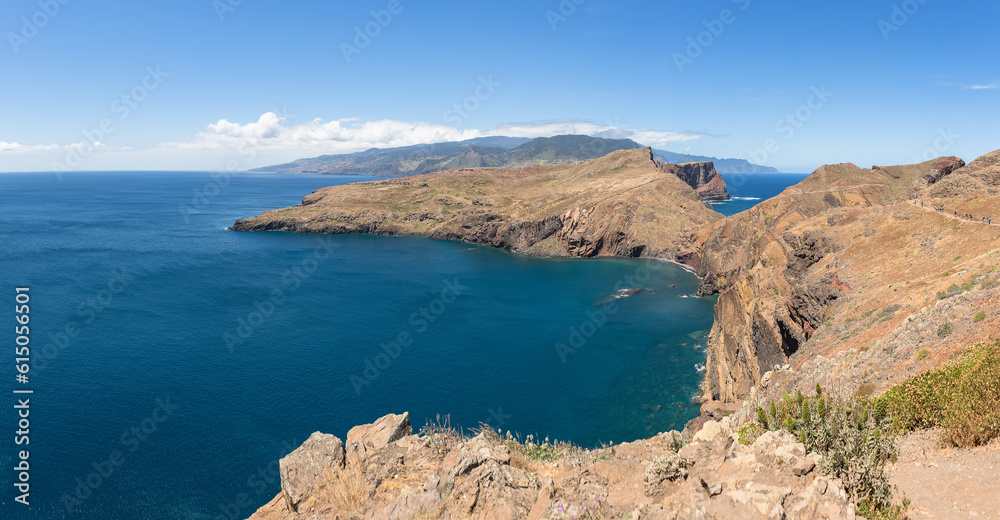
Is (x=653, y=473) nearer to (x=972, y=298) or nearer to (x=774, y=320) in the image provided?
(x=972, y=298)

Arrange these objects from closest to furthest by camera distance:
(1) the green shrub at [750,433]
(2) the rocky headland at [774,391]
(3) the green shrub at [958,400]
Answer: (2) the rocky headland at [774,391] < (3) the green shrub at [958,400] < (1) the green shrub at [750,433]

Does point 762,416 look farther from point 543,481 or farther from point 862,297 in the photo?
point 862,297

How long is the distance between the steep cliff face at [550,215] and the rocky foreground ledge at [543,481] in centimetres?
11061

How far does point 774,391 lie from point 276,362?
182 feet

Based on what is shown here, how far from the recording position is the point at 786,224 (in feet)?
207

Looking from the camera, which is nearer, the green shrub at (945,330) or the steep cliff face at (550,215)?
the green shrub at (945,330)

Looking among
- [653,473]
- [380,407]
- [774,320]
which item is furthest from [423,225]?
[653,473]

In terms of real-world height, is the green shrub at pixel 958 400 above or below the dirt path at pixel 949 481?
above

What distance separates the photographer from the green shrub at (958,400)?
12242 millimetres

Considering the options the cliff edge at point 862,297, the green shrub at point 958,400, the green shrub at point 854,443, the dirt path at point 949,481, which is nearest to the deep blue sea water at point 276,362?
the cliff edge at point 862,297

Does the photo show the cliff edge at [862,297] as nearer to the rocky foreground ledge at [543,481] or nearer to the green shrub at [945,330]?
the green shrub at [945,330]

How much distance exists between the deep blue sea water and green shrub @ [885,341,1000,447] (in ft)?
109

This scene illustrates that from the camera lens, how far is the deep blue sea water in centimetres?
3972

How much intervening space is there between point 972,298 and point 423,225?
507 ft
